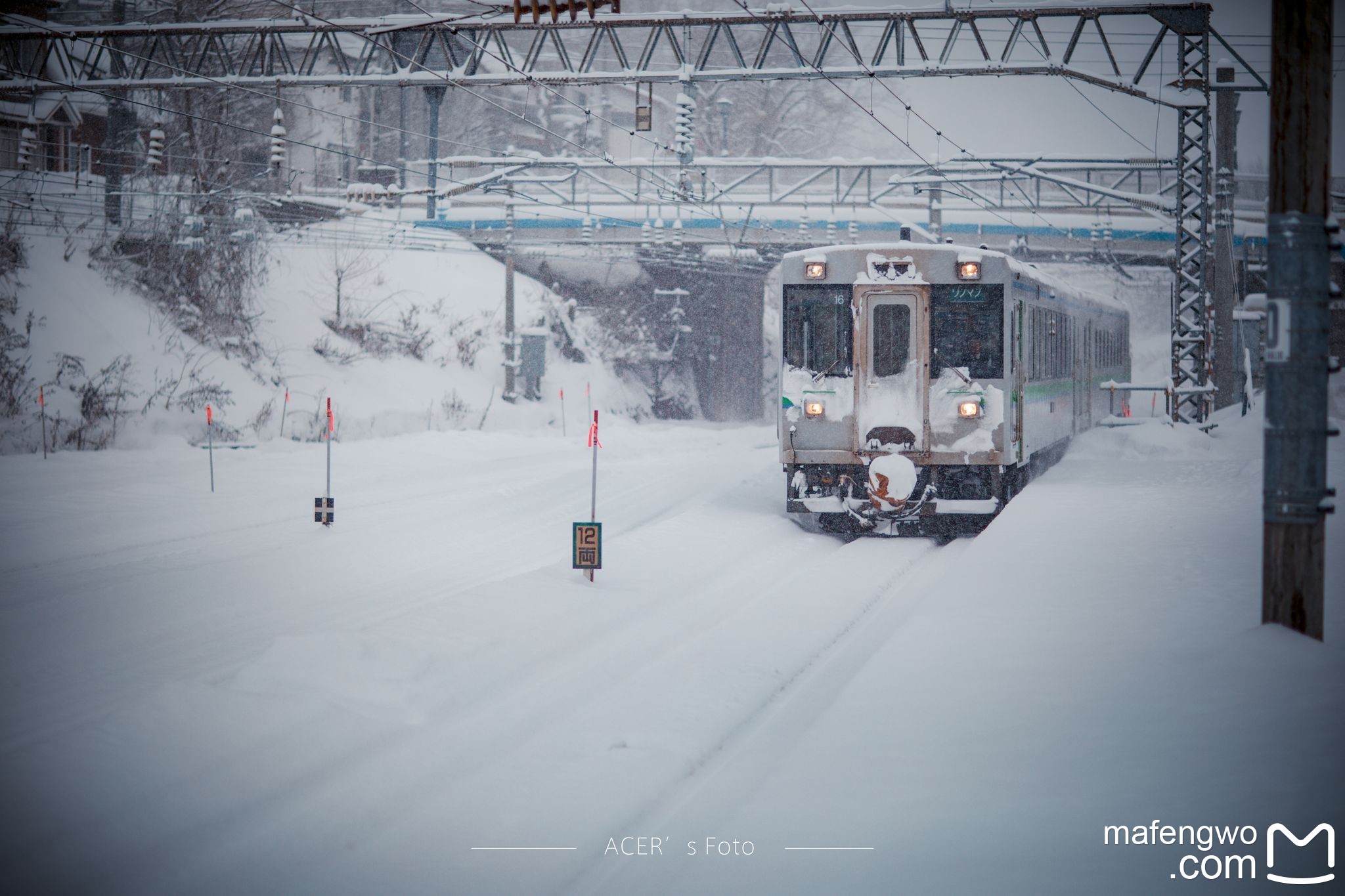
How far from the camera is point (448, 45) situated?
22.7 metres

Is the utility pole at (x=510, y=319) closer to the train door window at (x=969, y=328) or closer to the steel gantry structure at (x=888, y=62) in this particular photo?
the steel gantry structure at (x=888, y=62)

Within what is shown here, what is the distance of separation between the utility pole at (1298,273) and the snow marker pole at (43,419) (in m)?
18.3

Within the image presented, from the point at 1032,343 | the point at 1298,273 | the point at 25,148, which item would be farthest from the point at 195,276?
the point at 1298,273

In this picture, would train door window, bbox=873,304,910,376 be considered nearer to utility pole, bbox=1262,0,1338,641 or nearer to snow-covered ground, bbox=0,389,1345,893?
snow-covered ground, bbox=0,389,1345,893

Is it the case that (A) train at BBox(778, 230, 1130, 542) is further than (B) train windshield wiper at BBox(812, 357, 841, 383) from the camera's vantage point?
No

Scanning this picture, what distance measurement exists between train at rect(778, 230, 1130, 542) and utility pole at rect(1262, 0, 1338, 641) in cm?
817

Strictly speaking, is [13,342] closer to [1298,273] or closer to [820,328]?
[820,328]

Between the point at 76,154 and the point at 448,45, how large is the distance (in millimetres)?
16861

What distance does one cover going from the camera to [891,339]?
49.5ft

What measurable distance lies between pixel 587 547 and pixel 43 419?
13262 mm

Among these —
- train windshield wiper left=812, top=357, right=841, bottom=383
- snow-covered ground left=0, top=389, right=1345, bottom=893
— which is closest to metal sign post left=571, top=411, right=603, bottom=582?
snow-covered ground left=0, top=389, right=1345, bottom=893

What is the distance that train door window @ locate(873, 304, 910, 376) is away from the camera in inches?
594

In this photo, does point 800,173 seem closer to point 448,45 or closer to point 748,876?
point 448,45

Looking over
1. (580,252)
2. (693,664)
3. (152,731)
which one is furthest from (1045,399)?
(580,252)
